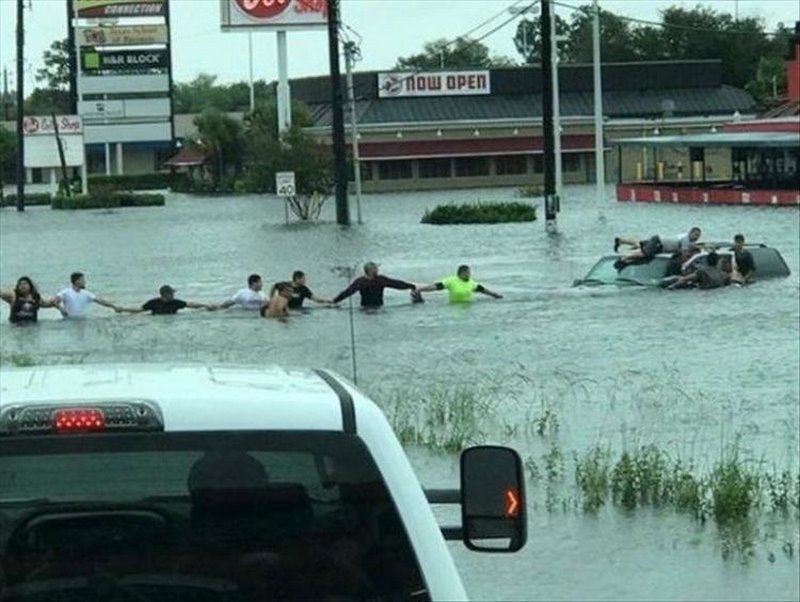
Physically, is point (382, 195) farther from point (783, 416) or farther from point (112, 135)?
point (783, 416)

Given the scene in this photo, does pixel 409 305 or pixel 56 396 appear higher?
pixel 56 396

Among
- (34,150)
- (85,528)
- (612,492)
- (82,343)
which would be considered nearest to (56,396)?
(85,528)

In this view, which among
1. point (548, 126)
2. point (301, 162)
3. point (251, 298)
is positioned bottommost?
point (251, 298)

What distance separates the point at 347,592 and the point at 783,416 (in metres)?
17.1

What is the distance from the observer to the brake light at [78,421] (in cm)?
443

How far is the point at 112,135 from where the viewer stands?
390 feet

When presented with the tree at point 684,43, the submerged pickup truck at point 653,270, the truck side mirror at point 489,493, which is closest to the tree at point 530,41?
the tree at point 684,43

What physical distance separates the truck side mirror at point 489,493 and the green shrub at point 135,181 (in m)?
106

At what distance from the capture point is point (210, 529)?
4.62 metres

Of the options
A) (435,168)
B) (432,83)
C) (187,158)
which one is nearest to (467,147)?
(435,168)

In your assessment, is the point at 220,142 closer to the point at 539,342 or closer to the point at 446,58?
the point at 446,58

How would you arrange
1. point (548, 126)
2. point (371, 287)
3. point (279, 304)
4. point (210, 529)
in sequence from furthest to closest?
1. point (548, 126)
2. point (371, 287)
3. point (279, 304)
4. point (210, 529)

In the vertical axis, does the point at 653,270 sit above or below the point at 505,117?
below

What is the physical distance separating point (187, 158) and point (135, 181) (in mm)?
5109
